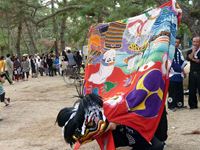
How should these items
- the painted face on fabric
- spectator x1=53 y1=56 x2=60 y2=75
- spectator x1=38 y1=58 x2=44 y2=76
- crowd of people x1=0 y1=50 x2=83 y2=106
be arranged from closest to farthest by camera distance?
1. the painted face on fabric
2. crowd of people x1=0 y1=50 x2=83 y2=106
3. spectator x1=53 y1=56 x2=60 y2=75
4. spectator x1=38 y1=58 x2=44 y2=76

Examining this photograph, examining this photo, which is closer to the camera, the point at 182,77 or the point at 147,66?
the point at 147,66

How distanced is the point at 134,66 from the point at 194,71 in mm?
4354

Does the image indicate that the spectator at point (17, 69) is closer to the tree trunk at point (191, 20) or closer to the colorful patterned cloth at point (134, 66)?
the tree trunk at point (191, 20)

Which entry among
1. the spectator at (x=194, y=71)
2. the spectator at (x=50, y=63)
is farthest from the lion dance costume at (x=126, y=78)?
the spectator at (x=50, y=63)

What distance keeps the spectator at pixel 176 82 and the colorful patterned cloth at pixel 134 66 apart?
9.62 feet

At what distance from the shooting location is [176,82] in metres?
9.42

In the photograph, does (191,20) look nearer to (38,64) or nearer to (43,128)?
(43,128)

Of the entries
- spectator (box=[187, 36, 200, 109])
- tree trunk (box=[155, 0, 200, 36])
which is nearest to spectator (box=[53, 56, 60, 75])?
tree trunk (box=[155, 0, 200, 36])

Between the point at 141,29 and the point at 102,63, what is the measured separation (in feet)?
2.65

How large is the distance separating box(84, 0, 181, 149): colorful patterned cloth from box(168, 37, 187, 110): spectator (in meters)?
2.93

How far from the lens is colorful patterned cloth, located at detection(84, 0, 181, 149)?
4.14m

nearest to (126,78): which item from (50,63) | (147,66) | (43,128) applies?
(147,66)

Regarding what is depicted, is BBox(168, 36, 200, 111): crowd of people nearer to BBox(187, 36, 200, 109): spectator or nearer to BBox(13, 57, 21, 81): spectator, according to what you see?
BBox(187, 36, 200, 109): spectator

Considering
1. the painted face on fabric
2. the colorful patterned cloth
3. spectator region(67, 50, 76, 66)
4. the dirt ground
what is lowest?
the dirt ground
